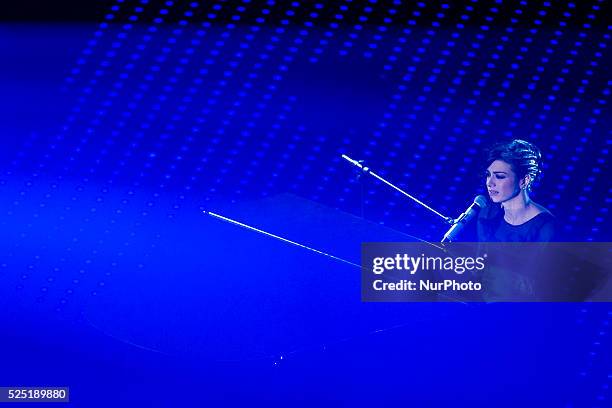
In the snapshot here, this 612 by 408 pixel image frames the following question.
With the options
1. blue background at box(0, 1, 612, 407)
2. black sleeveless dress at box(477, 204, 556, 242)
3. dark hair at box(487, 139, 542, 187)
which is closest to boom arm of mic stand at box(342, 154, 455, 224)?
blue background at box(0, 1, 612, 407)

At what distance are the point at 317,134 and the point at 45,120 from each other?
3.56ft

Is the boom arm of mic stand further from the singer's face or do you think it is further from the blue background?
the singer's face

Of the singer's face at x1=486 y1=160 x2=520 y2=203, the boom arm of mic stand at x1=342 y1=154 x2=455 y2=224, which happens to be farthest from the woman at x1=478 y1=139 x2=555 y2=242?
the boom arm of mic stand at x1=342 y1=154 x2=455 y2=224

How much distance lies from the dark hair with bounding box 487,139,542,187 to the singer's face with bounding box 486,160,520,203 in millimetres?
25

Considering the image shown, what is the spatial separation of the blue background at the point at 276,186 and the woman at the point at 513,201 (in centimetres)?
5

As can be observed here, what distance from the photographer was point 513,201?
290 cm

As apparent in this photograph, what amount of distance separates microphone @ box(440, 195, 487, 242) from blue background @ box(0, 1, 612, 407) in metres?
0.03

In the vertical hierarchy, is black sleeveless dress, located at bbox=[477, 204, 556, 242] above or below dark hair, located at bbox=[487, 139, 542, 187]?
below

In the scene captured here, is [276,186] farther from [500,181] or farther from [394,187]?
[500,181]

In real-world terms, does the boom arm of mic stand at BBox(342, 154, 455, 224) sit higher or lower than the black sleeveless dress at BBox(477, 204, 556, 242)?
higher

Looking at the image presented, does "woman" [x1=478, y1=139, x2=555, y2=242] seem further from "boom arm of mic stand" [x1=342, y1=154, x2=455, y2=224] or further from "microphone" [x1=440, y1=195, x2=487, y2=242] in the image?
"boom arm of mic stand" [x1=342, y1=154, x2=455, y2=224]

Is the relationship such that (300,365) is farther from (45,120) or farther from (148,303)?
(45,120)

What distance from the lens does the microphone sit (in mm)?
2906

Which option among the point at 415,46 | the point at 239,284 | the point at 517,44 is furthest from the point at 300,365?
the point at 517,44
